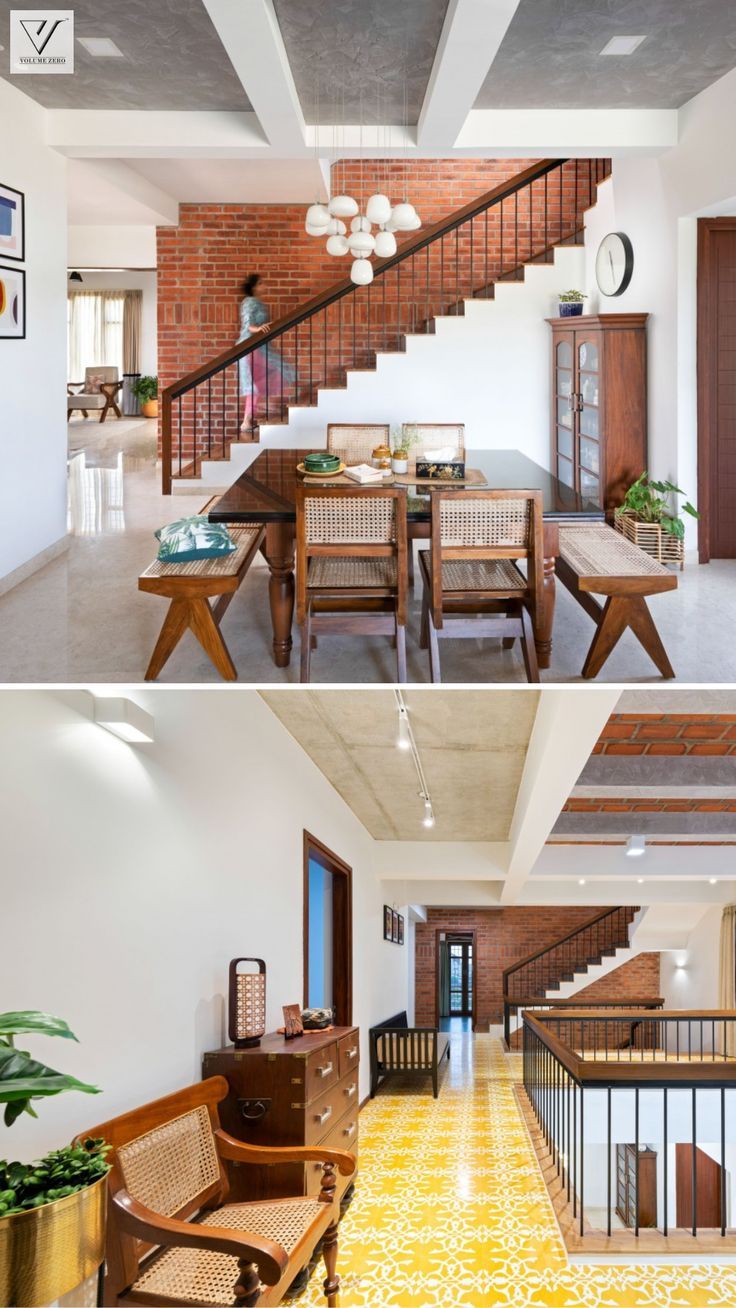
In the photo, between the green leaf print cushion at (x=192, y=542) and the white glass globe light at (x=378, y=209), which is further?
the white glass globe light at (x=378, y=209)

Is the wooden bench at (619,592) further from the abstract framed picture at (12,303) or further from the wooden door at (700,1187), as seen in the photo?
the wooden door at (700,1187)

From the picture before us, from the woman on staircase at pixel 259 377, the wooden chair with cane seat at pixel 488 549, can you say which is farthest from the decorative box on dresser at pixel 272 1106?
the woman on staircase at pixel 259 377

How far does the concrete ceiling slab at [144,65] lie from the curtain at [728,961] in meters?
8.42

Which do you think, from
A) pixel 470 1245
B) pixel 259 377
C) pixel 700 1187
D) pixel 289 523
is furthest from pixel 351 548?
pixel 700 1187

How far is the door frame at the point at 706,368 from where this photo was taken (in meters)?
5.97

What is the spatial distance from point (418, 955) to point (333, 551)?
11.9 meters

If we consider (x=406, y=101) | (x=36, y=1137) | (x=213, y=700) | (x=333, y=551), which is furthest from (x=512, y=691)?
(x=406, y=101)

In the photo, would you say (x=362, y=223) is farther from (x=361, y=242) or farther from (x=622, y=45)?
(x=622, y=45)

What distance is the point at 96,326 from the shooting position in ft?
60.0

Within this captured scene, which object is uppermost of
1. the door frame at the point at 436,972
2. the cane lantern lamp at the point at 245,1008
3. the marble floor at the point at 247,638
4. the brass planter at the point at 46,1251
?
the marble floor at the point at 247,638

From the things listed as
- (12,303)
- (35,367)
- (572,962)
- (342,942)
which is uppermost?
(12,303)

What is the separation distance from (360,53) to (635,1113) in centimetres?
525

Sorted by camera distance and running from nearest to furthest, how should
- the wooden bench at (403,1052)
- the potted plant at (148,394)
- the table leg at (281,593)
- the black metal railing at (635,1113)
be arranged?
the black metal railing at (635,1113)
the table leg at (281,593)
the wooden bench at (403,1052)
the potted plant at (148,394)

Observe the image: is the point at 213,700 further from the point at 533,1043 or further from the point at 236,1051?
the point at 533,1043
